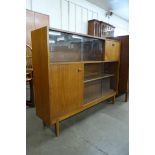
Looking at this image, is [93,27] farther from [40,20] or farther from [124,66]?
Result: [124,66]

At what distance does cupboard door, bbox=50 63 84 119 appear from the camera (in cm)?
180

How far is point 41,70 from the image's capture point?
72.9 inches

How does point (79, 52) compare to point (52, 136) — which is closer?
point (52, 136)

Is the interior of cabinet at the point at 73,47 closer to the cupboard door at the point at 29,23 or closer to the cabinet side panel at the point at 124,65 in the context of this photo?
the cabinet side panel at the point at 124,65

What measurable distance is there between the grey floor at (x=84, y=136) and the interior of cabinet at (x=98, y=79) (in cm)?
38

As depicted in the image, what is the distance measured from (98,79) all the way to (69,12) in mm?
2757

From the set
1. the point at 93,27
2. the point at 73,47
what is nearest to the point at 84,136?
the point at 73,47

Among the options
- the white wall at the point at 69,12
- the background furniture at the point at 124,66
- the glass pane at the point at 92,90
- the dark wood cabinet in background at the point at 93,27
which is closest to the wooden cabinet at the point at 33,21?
the white wall at the point at 69,12

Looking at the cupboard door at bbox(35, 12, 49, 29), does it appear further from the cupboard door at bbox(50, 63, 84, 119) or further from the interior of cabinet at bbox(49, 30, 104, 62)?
the cupboard door at bbox(50, 63, 84, 119)
